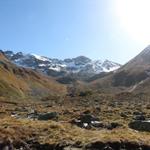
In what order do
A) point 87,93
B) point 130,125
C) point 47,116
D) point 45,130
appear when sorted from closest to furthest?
point 45,130
point 130,125
point 47,116
point 87,93

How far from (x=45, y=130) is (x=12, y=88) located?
524ft

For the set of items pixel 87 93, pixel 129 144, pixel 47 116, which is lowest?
pixel 129 144

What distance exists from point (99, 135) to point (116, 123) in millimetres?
9179

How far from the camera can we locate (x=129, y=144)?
27.0 meters

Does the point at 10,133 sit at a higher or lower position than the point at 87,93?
lower

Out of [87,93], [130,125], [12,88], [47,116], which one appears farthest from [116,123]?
[12,88]

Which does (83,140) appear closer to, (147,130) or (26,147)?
(26,147)

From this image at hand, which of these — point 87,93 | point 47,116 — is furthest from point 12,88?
point 47,116

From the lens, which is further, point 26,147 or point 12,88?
point 12,88

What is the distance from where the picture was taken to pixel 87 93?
180 m

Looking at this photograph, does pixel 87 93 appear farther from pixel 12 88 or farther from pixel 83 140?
pixel 83 140

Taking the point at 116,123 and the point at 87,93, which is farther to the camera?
the point at 87,93

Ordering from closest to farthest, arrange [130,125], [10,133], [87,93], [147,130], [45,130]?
[10,133], [45,130], [147,130], [130,125], [87,93]

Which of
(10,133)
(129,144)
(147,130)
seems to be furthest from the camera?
(147,130)
